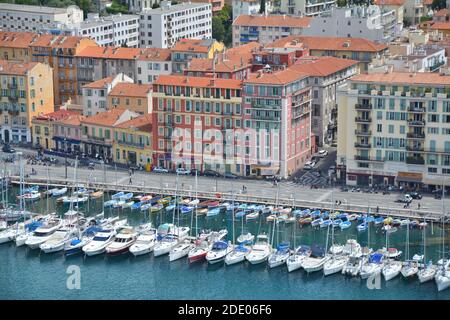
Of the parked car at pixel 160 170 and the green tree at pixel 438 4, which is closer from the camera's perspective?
the parked car at pixel 160 170

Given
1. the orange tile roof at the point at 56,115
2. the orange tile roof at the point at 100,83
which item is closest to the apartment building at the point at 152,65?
the orange tile roof at the point at 100,83

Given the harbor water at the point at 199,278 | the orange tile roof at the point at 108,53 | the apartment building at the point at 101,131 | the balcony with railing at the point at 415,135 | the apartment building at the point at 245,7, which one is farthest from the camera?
the apartment building at the point at 245,7

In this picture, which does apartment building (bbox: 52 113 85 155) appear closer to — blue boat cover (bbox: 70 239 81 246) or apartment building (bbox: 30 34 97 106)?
apartment building (bbox: 30 34 97 106)

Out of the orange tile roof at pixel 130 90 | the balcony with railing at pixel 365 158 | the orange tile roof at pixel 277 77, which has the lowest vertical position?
the balcony with railing at pixel 365 158

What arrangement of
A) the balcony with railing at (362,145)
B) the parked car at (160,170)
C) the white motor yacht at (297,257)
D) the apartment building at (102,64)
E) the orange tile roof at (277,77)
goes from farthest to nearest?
the apartment building at (102,64) → the parked car at (160,170) → the orange tile roof at (277,77) → the balcony with railing at (362,145) → the white motor yacht at (297,257)

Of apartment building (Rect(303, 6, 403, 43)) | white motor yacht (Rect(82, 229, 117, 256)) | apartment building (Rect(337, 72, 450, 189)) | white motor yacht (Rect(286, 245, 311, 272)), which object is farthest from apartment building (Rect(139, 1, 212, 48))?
white motor yacht (Rect(286, 245, 311, 272))

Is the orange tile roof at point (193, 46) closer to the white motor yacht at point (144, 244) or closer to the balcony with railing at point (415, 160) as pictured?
the balcony with railing at point (415, 160)

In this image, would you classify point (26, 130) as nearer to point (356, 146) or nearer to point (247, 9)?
point (356, 146)

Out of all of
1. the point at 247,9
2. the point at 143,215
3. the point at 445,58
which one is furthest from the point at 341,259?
the point at 247,9
